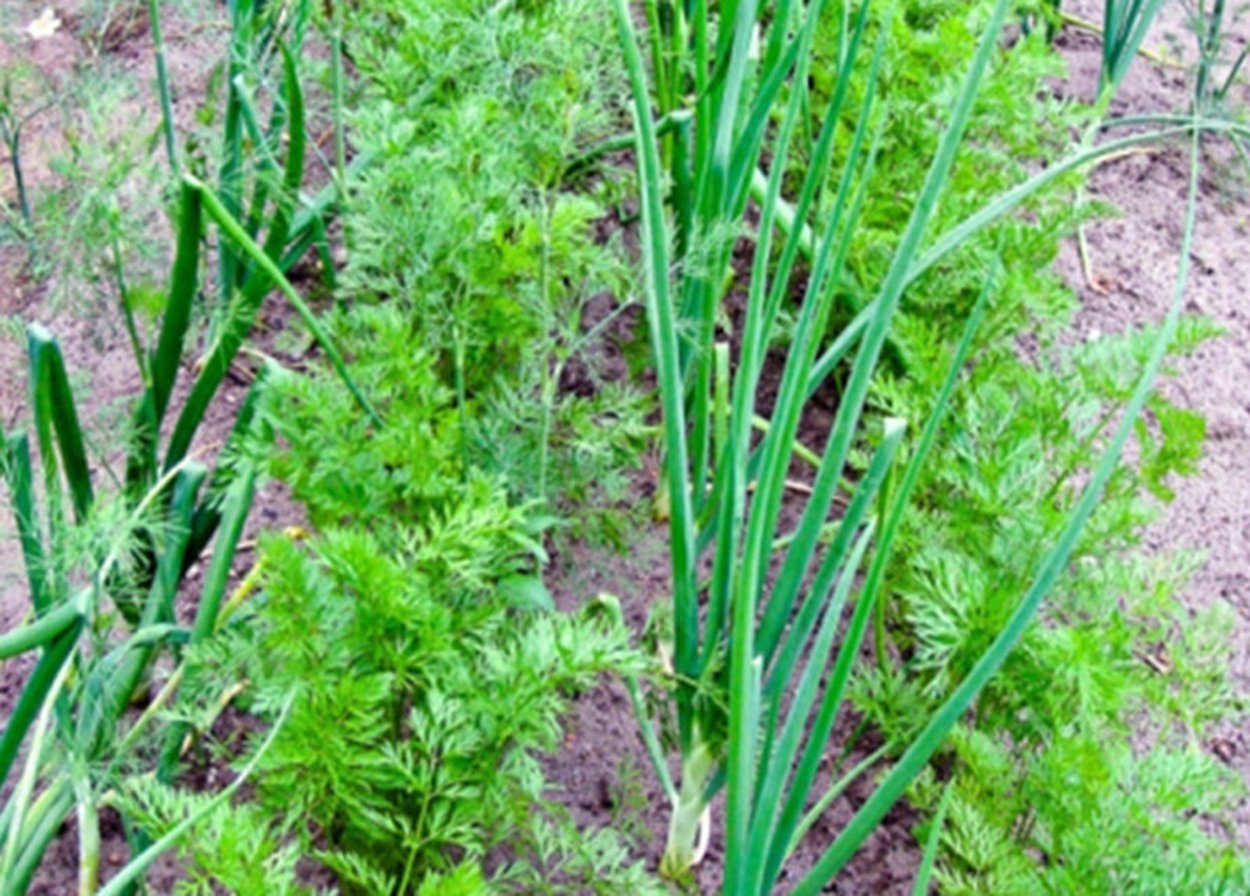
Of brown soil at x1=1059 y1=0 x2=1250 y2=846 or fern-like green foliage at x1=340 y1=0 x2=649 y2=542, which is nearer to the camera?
fern-like green foliage at x1=340 y1=0 x2=649 y2=542

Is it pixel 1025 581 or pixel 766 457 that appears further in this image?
pixel 1025 581

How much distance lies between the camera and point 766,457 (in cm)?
125

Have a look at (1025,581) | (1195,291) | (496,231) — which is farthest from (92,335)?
(1195,291)

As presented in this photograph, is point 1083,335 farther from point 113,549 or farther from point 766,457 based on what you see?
point 113,549

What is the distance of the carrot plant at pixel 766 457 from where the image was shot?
1.22 m

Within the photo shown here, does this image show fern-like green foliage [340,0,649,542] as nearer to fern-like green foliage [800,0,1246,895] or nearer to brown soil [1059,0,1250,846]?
fern-like green foliage [800,0,1246,895]

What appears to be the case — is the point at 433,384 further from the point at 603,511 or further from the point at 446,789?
the point at 446,789

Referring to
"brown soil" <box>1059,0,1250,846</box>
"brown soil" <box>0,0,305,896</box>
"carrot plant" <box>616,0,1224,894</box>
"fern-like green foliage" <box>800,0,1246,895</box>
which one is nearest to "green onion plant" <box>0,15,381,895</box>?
"brown soil" <box>0,0,305,896</box>

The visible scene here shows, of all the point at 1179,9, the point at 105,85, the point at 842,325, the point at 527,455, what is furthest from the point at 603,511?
the point at 1179,9

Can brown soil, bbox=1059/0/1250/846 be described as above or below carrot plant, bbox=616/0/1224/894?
below

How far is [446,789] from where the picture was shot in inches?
50.7

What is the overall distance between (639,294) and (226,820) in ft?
2.38

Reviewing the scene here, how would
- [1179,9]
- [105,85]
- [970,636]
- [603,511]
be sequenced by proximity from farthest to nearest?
[1179,9] → [105,85] → [603,511] → [970,636]

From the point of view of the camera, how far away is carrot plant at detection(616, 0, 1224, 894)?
122 centimetres
